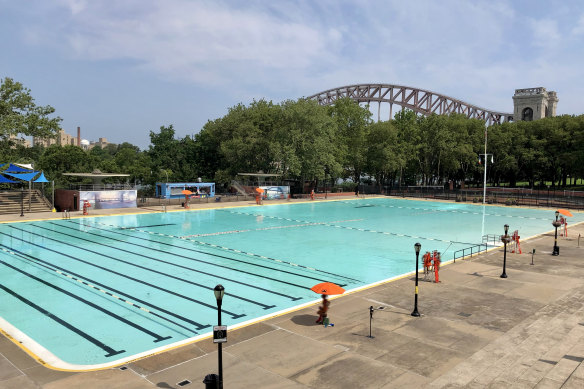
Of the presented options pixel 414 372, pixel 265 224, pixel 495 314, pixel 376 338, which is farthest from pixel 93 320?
pixel 265 224

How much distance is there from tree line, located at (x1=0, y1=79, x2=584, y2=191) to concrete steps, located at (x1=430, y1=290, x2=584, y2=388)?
47937 mm

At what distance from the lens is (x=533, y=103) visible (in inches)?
4456

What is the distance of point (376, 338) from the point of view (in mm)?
12227

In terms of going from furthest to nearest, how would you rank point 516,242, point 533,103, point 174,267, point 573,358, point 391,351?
point 533,103 < point 516,242 < point 174,267 < point 391,351 < point 573,358

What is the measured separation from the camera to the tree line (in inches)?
2440

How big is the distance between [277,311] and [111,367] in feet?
20.2

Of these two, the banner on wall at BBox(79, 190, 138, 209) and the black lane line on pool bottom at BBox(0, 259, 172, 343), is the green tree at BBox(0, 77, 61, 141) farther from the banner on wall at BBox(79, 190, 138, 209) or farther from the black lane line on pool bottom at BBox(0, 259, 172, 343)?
the black lane line on pool bottom at BBox(0, 259, 172, 343)

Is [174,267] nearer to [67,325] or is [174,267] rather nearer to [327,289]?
[67,325]

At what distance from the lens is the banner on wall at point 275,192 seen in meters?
60.0

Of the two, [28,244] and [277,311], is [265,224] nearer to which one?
[28,244]

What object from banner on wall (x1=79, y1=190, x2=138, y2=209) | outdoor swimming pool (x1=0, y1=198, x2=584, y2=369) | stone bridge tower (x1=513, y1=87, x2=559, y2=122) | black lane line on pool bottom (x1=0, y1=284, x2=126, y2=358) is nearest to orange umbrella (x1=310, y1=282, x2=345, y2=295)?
outdoor swimming pool (x1=0, y1=198, x2=584, y2=369)

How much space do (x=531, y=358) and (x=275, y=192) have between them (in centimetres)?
5110

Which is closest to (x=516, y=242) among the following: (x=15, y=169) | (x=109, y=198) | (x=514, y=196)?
(x=109, y=198)

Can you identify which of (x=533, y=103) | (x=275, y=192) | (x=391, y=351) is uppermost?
(x=533, y=103)
